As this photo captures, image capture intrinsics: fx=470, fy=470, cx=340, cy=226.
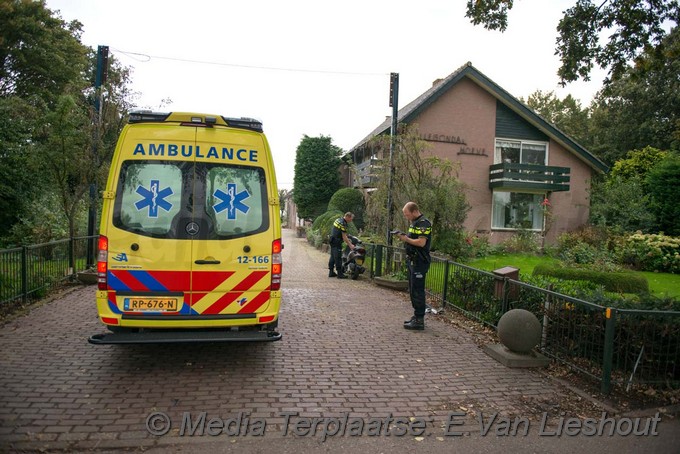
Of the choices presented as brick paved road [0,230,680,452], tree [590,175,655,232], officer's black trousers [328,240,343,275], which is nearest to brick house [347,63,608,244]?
tree [590,175,655,232]

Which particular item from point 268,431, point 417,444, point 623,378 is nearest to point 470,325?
point 623,378

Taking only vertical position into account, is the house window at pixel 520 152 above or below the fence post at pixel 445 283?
Answer: above

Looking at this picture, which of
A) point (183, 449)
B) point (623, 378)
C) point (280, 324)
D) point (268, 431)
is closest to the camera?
point (183, 449)

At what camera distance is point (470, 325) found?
7.39 meters

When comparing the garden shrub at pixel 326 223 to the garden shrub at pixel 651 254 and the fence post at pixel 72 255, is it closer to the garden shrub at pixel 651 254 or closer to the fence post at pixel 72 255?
the garden shrub at pixel 651 254

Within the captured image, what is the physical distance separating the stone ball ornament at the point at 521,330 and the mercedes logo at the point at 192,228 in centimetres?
373

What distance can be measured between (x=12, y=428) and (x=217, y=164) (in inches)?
115

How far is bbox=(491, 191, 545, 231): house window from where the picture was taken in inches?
875

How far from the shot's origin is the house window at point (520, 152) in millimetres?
22578

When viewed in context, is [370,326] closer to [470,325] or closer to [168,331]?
[470,325]

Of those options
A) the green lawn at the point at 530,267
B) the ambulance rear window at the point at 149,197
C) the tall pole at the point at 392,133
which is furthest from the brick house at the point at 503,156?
the ambulance rear window at the point at 149,197

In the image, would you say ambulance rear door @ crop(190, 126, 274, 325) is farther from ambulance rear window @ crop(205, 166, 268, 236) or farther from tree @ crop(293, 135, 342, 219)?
tree @ crop(293, 135, 342, 219)

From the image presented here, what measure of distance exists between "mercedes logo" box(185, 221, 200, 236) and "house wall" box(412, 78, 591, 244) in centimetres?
1754

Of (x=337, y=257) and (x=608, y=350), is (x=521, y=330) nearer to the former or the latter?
(x=608, y=350)
